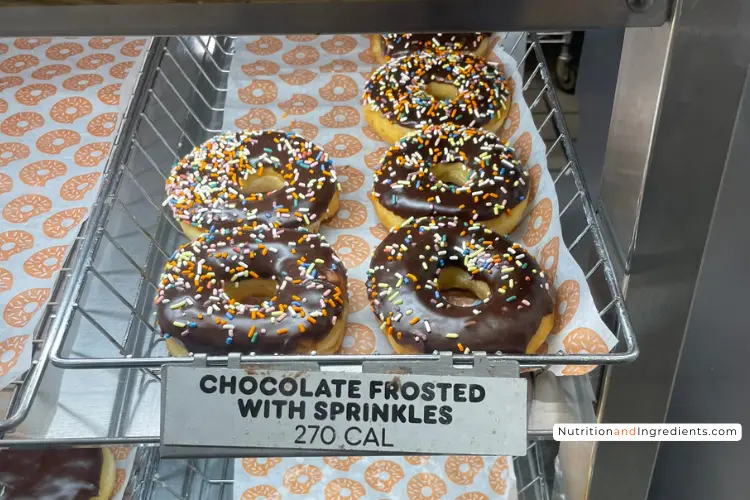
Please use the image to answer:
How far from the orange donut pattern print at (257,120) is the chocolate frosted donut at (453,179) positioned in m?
0.39

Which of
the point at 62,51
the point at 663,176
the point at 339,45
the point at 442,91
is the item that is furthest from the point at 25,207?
the point at 663,176

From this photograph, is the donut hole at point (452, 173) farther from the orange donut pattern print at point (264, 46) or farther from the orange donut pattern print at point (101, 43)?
the orange donut pattern print at point (101, 43)

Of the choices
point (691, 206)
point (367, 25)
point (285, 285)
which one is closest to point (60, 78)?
point (285, 285)

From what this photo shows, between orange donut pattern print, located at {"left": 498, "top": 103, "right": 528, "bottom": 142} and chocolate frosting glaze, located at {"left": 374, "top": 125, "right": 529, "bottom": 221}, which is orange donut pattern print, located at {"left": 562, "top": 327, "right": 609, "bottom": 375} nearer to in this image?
chocolate frosting glaze, located at {"left": 374, "top": 125, "right": 529, "bottom": 221}

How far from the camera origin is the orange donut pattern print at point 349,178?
168 centimetres

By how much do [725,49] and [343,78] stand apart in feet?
4.35

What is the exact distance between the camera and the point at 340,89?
1941mm

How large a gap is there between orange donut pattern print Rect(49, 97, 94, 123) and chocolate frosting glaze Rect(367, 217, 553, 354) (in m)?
0.98

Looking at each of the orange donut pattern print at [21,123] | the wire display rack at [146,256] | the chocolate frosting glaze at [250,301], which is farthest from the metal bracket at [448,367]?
the orange donut pattern print at [21,123]

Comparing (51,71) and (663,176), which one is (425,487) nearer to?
(663,176)

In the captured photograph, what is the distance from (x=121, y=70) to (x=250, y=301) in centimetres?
96

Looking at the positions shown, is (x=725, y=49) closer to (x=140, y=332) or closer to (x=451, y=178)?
(x=451, y=178)

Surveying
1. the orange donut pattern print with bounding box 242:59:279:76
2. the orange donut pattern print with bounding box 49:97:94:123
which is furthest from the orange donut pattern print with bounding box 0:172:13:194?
the orange donut pattern print with bounding box 242:59:279:76

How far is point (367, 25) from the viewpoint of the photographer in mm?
718
